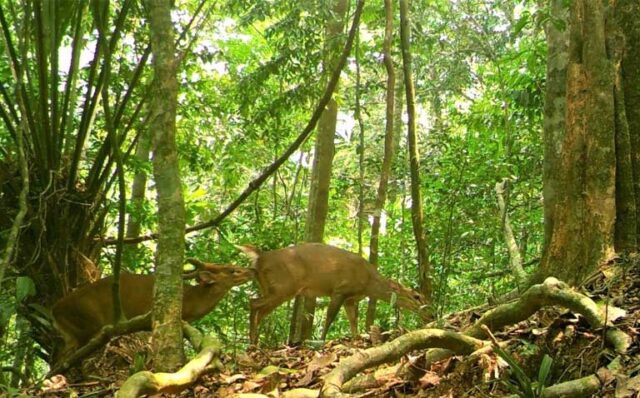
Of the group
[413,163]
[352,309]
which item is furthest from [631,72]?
[352,309]

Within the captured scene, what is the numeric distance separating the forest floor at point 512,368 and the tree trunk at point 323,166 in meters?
5.01

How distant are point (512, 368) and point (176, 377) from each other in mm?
1629

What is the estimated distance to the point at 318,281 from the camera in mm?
8695

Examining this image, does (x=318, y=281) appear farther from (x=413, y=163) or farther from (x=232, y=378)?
(x=232, y=378)

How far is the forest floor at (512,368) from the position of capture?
275 cm

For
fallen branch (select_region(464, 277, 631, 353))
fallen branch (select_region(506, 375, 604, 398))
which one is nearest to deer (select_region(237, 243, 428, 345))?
fallen branch (select_region(464, 277, 631, 353))

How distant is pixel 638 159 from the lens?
4113 millimetres

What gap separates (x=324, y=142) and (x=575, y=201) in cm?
661

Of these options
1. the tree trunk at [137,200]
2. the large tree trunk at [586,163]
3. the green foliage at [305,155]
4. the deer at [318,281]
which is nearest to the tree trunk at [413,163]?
the green foliage at [305,155]

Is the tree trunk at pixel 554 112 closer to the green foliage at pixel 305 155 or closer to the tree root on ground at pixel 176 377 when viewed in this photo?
the green foliage at pixel 305 155

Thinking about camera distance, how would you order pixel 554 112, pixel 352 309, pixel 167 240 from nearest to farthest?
pixel 167 240 < pixel 554 112 < pixel 352 309

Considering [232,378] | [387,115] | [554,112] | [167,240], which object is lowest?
[232,378]

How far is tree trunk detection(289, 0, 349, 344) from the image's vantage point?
9.21 m

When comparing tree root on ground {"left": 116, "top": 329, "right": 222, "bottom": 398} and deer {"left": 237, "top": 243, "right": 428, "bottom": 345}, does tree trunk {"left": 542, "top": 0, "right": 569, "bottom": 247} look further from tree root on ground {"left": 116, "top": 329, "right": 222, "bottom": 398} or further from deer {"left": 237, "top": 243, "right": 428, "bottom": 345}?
tree root on ground {"left": 116, "top": 329, "right": 222, "bottom": 398}
